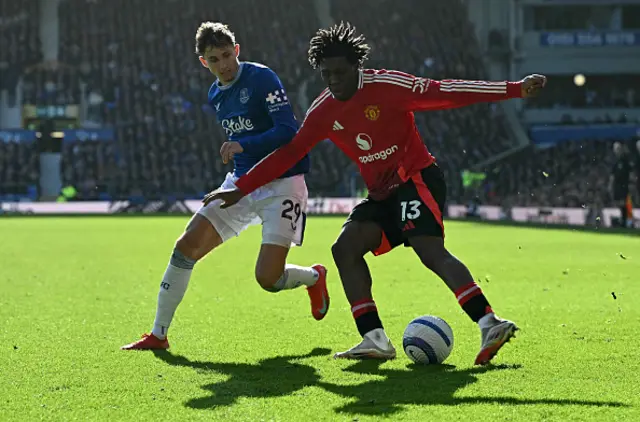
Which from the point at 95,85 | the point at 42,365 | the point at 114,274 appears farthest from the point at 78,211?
the point at 42,365

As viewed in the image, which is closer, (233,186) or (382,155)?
(382,155)

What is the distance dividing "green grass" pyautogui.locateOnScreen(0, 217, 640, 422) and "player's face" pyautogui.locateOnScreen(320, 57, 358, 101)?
1677mm

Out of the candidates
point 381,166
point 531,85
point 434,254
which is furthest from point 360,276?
point 531,85

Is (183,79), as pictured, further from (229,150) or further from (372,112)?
(372,112)

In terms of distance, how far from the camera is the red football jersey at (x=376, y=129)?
6445 millimetres

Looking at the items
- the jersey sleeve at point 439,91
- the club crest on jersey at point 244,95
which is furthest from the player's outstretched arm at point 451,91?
the club crest on jersey at point 244,95

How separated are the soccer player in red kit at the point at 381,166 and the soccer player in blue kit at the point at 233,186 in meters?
0.62

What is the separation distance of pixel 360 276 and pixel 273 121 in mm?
1271

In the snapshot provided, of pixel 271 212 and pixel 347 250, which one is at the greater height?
pixel 271 212

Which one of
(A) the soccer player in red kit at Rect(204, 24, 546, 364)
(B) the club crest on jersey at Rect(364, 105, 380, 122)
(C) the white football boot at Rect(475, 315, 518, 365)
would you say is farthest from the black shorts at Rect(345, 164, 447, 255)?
(C) the white football boot at Rect(475, 315, 518, 365)

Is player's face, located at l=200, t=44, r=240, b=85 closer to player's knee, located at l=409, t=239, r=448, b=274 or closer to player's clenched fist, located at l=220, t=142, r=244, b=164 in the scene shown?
player's clenched fist, located at l=220, t=142, r=244, b=164

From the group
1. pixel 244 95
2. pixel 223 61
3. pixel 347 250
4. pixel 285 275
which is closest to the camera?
pixel 347 250

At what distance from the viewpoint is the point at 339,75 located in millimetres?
6422

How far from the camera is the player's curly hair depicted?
640 centimetres
